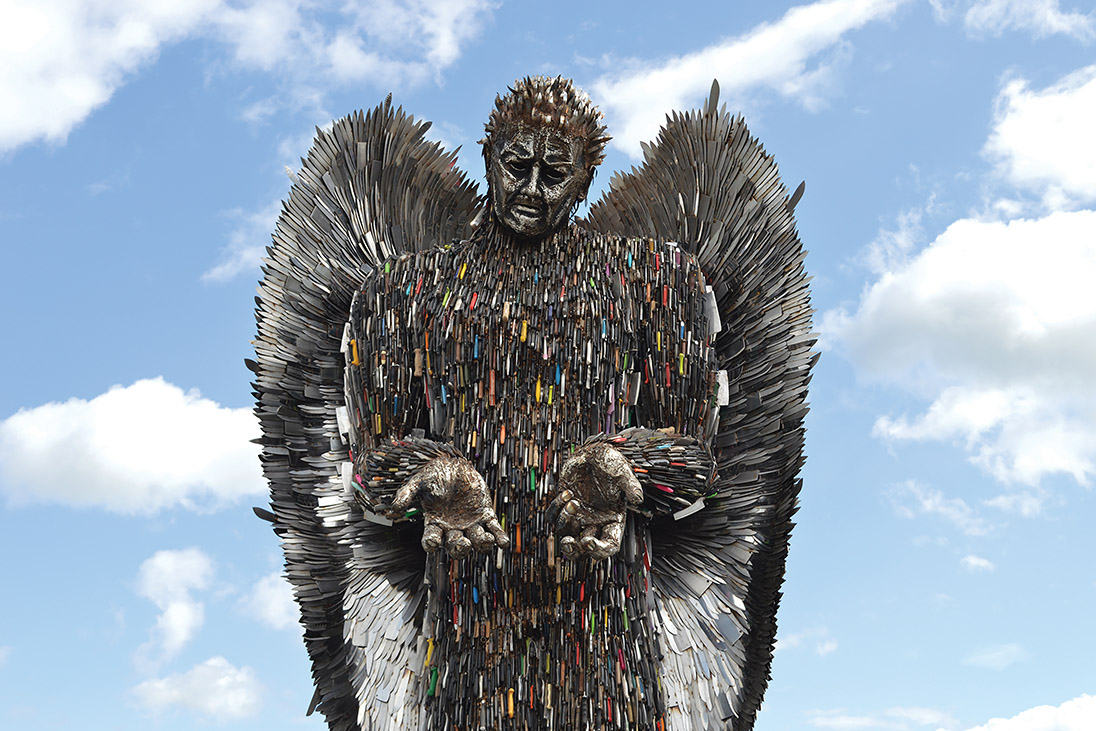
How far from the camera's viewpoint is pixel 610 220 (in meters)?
7.35

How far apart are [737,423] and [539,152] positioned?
157cm

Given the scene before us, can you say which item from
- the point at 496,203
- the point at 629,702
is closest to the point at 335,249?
the point at 496,203

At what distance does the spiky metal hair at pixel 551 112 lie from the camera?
6285 millimetres

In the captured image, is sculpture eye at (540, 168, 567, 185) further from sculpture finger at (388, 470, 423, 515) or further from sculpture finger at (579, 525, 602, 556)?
sculpture finger at (579, 525, 602, 556)

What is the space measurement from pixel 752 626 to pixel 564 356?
5.34ft

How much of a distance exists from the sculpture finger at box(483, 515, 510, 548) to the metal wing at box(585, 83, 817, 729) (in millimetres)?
1137

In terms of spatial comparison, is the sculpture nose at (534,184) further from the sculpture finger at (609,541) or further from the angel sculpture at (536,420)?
the sculpture finger at (609,541)

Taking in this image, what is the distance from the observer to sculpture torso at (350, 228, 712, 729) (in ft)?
19.7

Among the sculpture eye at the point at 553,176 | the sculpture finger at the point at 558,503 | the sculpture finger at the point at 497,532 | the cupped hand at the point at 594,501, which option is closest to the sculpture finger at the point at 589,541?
the cupped hand at the point at 594,501

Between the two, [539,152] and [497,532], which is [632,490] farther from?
[539,152]

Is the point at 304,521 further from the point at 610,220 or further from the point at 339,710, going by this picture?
the point at 610,220

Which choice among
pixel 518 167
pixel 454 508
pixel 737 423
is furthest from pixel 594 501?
pixel 518 167

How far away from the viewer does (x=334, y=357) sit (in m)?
6.96

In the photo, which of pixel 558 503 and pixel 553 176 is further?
pixel 553 176
